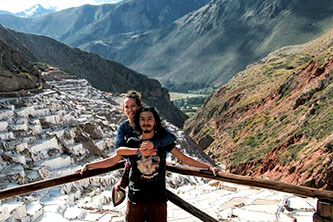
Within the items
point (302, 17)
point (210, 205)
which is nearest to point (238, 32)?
point (302, 17)

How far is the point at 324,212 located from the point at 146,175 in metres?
Answer: 1.68

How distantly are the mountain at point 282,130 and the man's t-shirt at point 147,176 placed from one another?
13.6 m

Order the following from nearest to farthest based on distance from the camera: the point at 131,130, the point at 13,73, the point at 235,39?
the point at 131,130 → the point at 13,73 → the point at 235,39

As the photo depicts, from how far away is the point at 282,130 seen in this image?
27.3 metres

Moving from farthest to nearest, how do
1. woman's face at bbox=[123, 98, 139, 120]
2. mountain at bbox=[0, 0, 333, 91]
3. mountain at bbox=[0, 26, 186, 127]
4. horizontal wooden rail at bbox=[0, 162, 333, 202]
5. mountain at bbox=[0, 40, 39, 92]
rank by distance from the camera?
mountain at bbox=[0, 0, 333, 91] < mountain at bbox=[0, 26, 186, 127] < mountain at bbox=[0, 40, 39, 92] < woman's face at bbox=[123, 98, 139, 120] < horizontal wooden rail at bbox=[0, 162, 333, 202]

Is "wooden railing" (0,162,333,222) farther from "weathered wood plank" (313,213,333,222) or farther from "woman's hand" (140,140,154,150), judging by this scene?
"woman's hand" (140,140,154,150)

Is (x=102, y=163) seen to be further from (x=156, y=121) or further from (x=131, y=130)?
(x=156, y=121)

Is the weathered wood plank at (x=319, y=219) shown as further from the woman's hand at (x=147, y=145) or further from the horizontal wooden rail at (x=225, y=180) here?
the woman's hand at (x=147, y=145)

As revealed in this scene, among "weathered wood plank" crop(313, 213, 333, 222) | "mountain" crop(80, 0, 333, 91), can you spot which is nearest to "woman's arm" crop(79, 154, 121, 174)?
"weathered wood plank" crop(313, 213, 333, 222)

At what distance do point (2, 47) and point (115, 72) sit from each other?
130ft

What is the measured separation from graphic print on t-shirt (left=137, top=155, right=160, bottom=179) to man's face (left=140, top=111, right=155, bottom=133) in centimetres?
29

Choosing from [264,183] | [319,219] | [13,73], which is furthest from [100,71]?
[319,219]

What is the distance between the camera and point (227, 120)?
44156 mm

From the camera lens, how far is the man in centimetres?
394
